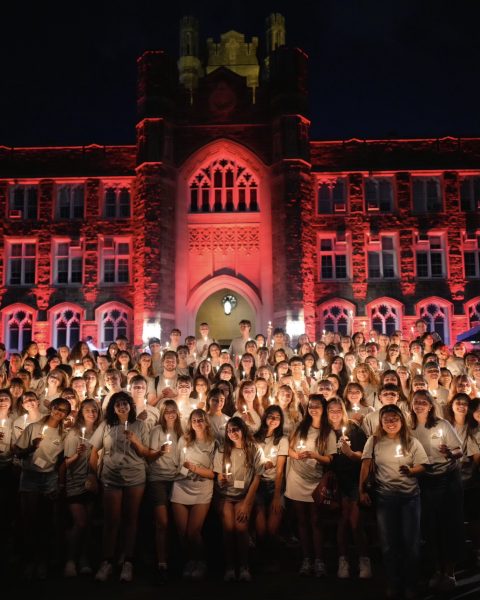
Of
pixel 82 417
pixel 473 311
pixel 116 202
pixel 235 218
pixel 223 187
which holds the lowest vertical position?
pixel 82 417

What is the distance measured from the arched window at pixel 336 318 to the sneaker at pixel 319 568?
15.0 m

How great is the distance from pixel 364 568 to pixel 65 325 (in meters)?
16.8

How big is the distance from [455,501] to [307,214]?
51.1ft

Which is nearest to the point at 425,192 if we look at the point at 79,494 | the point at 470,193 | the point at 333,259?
the point at 470,193

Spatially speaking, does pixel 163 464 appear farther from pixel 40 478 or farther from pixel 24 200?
pixel 24 200

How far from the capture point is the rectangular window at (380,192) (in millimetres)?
22250

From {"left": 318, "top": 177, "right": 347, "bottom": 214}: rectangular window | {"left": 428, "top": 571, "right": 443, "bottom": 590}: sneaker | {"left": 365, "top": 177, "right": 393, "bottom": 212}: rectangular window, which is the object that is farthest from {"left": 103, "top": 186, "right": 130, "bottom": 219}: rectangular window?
{"left": 428, "top": 571, "right": 443, "bottom": 590}: sneaker

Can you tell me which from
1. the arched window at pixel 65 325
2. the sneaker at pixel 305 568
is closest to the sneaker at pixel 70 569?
the sneaker at pixel 305 568

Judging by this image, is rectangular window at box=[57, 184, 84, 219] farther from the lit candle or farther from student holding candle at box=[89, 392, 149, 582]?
the lit candle

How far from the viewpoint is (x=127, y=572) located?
256 inches

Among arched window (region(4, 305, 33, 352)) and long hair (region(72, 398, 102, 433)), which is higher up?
arched window (region(4, 305, 33, 352))

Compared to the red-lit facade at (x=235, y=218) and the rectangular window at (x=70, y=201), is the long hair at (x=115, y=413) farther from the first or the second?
the rectangular window at (x=70, y=201)

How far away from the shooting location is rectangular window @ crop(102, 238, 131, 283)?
22.0m

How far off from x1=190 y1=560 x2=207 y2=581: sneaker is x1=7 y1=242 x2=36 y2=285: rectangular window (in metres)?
16.8
